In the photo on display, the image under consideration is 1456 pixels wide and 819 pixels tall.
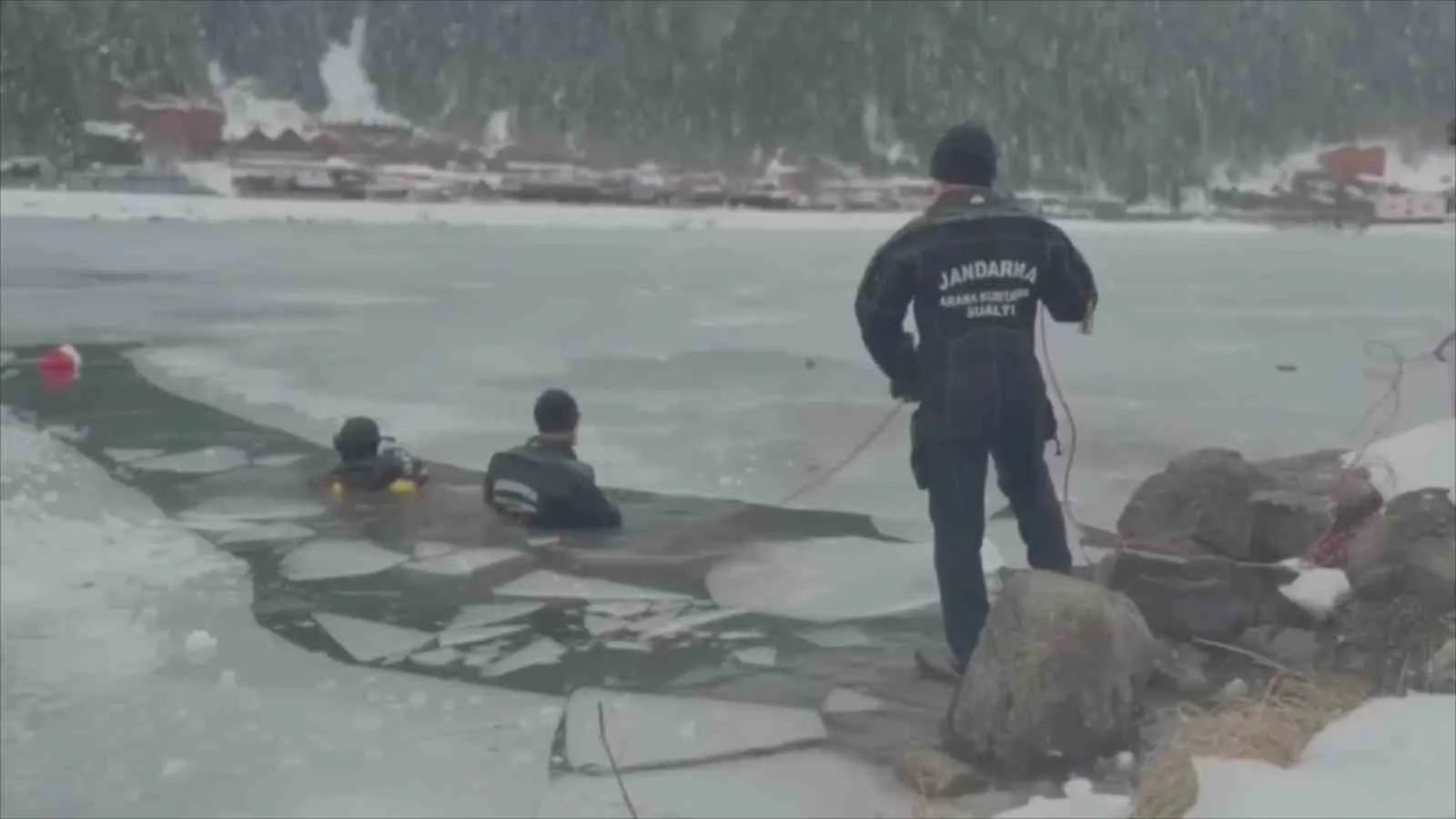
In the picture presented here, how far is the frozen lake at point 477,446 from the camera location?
3357 mm

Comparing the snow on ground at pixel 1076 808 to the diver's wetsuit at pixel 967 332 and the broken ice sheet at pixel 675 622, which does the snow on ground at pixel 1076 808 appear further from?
the broken ice sheet at pixel 675 622

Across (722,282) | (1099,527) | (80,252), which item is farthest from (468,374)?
(80,252)

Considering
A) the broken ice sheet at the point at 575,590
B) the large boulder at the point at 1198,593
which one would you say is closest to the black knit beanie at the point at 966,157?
the large boulder at the point at 1198,593

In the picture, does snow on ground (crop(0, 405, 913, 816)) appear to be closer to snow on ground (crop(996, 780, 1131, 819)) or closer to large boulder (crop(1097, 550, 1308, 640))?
snow on ground (crop(996, 780, 1131, 819))

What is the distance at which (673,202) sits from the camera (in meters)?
49.8

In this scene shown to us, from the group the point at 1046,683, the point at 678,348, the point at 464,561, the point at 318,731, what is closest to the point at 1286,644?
the point at 1046,683

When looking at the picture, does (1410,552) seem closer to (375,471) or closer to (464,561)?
(464,561)

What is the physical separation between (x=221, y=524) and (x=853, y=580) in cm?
231

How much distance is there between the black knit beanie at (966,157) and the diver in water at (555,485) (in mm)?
2147

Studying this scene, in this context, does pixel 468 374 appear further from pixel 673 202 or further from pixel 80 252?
pixel 673 202

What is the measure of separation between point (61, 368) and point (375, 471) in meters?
4.50

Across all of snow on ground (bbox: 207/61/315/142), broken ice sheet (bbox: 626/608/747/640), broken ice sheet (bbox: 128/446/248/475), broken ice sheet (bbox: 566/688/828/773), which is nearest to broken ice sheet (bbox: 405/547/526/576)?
broken ice sheet (bbox: 626/608/747/640)

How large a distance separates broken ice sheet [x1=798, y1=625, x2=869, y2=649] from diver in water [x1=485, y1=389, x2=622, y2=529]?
143 cm

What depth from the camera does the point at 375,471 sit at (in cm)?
632
